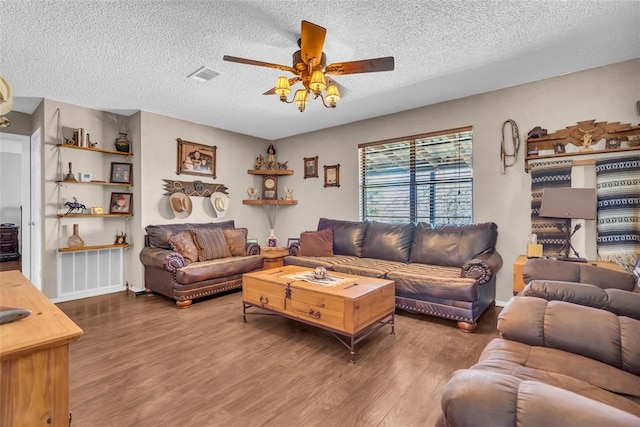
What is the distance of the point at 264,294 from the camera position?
285 centimetres

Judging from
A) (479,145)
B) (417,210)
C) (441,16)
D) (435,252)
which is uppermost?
(441,16)

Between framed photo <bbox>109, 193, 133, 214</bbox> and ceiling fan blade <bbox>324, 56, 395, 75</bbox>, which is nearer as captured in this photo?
ceiling fan blade <bbox>324, 56, 395, 75</bbox>

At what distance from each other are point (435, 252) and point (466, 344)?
1.26 m

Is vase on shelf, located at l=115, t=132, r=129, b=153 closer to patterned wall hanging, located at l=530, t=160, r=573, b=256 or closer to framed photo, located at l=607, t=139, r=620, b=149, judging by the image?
patterned wall hanging, located at l=530, t=160, r=573, b=256

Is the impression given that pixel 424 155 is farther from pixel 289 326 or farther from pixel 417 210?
pixel 289 326

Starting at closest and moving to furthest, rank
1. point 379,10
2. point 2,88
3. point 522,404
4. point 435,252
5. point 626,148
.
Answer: point 522,404 → point 2,88 → point 379,10 → point 626,148 → point 435,252

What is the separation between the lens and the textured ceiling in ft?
6.75

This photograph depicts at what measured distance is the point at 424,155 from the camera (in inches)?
161

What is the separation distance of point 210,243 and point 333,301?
8.10 feet

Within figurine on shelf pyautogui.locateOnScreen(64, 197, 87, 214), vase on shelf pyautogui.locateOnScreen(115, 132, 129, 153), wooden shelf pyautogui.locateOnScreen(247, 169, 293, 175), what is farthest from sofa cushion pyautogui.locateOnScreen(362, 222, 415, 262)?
figurine on shelf pyautogui.locateOnScreen(64, 197, 87, 214)

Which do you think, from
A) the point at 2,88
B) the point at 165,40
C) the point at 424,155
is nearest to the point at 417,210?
the point at 424,155

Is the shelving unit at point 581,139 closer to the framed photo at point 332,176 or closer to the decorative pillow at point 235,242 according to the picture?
the framed photo at point 332,176

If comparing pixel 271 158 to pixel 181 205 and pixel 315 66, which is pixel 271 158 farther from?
pixel 315 66

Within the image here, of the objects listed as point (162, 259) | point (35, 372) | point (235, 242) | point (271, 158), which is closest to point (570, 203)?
point (35, 372)
